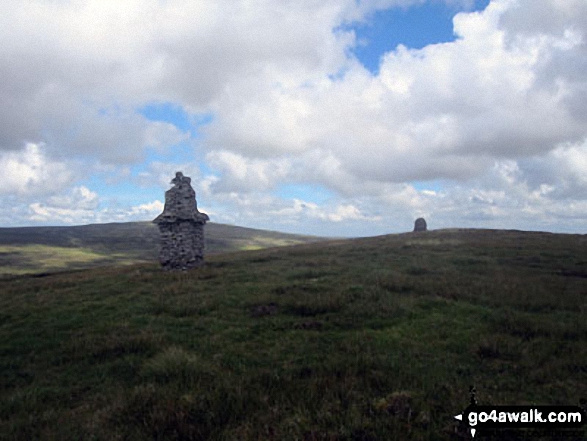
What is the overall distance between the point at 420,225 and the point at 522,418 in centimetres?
7726

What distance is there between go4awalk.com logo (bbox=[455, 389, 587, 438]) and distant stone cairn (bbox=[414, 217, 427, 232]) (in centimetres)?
7623

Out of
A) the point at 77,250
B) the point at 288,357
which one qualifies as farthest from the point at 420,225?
the point at 77,250

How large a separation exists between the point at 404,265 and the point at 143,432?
23.2m

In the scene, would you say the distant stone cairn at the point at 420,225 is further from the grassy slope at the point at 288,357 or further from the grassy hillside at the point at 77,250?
the grassy hillside at the point at 77,250

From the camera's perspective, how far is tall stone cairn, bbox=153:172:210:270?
30.1 metres

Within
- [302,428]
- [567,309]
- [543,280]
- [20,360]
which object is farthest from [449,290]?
[20,360]

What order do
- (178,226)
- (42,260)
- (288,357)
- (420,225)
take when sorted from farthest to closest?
(42,260), (420,225), (178,226), (288,357)

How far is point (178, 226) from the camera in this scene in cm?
3036

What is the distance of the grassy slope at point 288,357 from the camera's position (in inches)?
263

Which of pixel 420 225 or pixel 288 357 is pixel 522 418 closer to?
pixel 288 357

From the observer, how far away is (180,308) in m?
15.8

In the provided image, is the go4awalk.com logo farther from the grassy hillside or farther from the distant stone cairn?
the grassy hillside

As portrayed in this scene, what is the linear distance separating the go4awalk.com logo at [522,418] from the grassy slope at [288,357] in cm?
49

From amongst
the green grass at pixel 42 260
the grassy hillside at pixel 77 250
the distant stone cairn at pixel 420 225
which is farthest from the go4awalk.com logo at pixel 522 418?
the grassy hillside at pixel 77 250
